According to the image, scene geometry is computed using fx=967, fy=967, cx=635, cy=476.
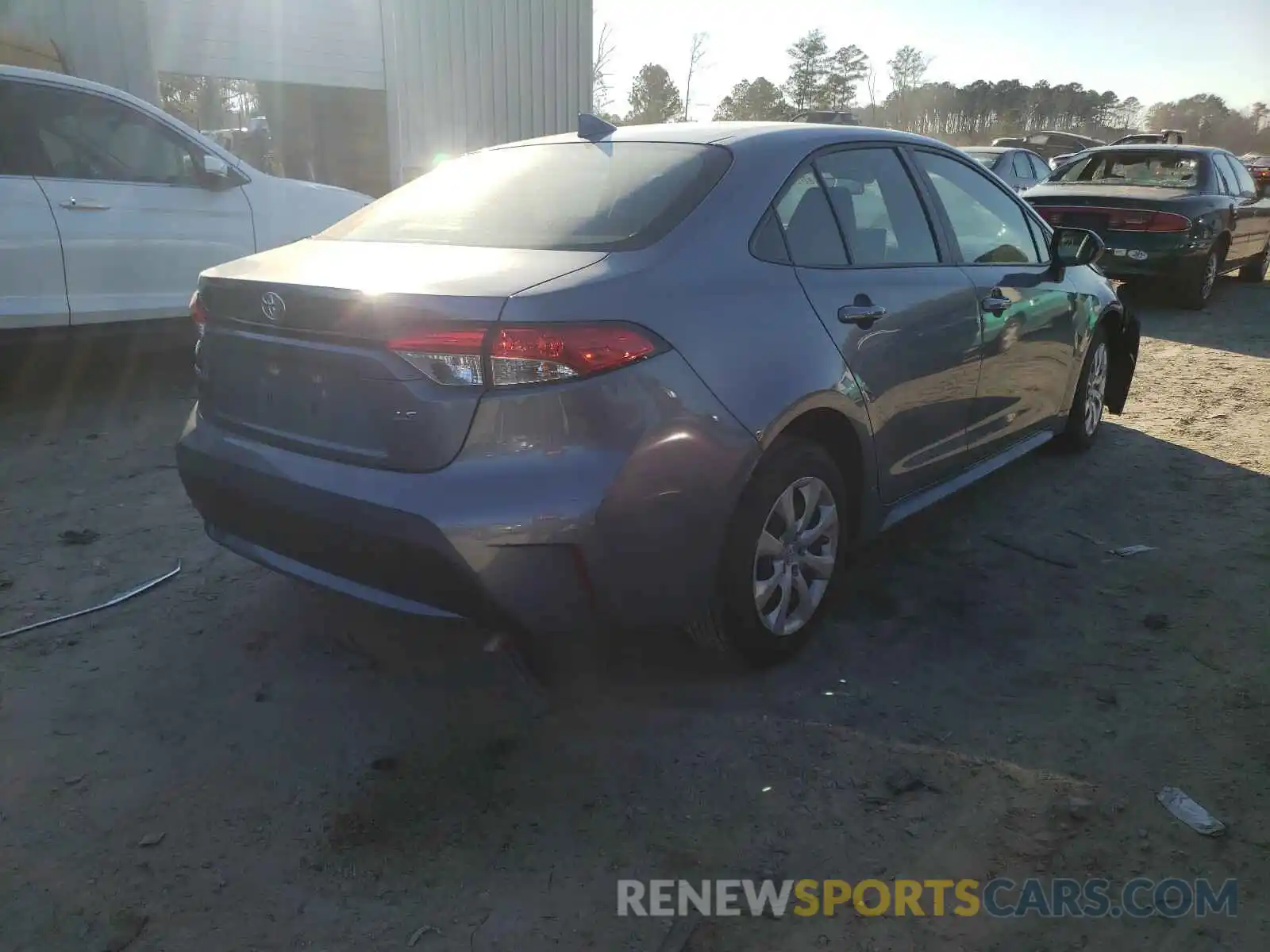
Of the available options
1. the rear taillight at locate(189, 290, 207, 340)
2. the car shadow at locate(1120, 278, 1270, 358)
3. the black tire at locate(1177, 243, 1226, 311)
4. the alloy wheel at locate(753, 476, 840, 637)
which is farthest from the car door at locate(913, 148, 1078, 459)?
the black tire at locate(1177, 243, 1226, 311)

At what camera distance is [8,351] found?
534 cm

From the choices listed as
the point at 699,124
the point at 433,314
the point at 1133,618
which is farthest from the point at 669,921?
the point at 699,124

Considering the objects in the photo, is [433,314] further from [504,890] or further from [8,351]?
[8,351]

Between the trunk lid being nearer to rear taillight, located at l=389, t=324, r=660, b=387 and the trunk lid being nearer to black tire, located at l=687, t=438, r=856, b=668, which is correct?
rear taillight, located at l=389, t=324, r=660, b=387

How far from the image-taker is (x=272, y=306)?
2.54m

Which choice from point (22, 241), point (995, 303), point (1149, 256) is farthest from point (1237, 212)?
point (22, 241)

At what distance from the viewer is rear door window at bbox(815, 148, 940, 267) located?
320cm

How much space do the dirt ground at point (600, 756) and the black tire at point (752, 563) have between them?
0.42 feet

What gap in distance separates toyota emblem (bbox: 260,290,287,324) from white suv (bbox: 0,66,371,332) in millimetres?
3455

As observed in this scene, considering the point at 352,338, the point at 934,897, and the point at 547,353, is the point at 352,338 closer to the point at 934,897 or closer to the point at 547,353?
the point at 547,353

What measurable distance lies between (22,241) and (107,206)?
52cm

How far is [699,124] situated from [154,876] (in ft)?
8.99

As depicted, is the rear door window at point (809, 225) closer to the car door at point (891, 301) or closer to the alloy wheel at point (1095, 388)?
the car door at point (891, 301)

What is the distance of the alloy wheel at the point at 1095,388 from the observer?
5047mm
